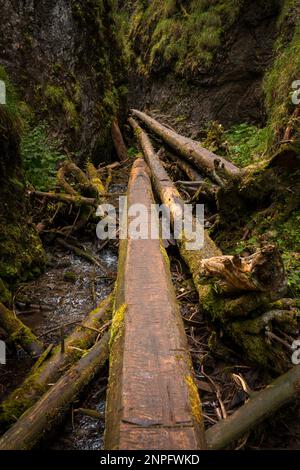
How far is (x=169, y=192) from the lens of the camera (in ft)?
19.4

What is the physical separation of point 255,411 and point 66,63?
8.24 meters

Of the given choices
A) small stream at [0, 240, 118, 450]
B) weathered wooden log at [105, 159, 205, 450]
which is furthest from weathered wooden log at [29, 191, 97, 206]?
weathered wooden log at [105, 159, 205, 450]

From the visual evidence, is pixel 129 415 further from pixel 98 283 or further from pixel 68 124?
pixel 68 124

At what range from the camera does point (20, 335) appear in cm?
323

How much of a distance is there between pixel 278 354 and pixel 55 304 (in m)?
2.63

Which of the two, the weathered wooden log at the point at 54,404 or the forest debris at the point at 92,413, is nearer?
the weathered wooden log at the point at 54,404

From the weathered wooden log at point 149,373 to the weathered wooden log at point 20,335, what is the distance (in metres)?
0.84

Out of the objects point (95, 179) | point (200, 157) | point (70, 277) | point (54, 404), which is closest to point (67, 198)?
point (70, 277)

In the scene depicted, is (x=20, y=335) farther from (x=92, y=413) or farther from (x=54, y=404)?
(x=92, y=413)

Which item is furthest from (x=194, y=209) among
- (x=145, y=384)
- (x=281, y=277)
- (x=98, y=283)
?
(x=145, y=384)

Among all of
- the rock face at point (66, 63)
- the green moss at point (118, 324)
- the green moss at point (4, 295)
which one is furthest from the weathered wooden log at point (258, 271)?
the rock face at point (66, 63)

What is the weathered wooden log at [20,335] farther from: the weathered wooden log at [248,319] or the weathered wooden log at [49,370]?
the weathered wooden log at [248,319]

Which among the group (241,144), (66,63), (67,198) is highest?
(66,63)

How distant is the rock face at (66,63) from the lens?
707 cm
